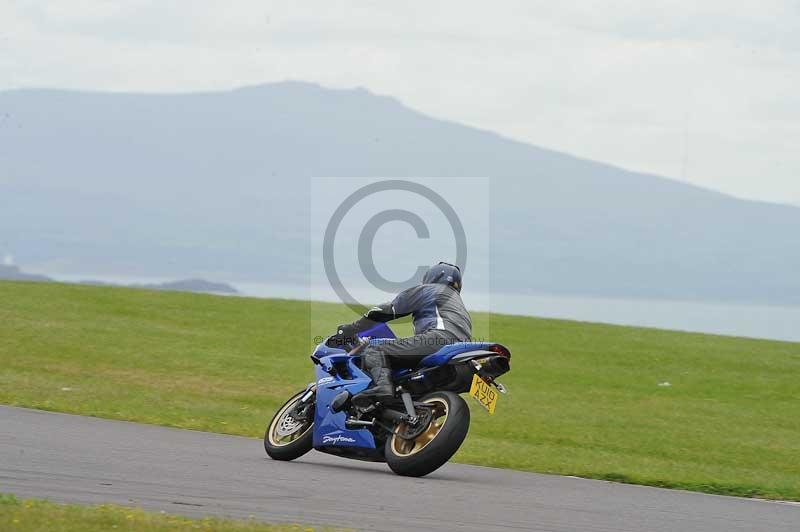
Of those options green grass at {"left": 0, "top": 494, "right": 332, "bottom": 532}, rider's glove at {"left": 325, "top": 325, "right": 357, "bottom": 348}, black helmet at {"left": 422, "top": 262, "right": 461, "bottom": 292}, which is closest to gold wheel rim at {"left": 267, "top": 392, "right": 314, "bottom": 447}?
rider's glove at {"left": 325, "top": 325, "right": 357, "bottom": 348}

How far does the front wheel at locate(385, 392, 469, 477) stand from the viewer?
36.8 feet

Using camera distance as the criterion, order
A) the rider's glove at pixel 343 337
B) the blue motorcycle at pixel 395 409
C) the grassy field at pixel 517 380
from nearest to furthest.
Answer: the blue motorcycle at pixel 395 409
the rider's glove at pixel 343 337
the grassy field at pixel 517 380

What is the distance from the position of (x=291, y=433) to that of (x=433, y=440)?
2.06m

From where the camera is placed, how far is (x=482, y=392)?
11.5 metres

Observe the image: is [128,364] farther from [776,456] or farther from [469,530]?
[469,530]

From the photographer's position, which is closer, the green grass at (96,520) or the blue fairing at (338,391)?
the green grass at (96,520)

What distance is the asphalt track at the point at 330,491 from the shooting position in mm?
8898

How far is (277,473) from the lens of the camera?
1128 centimetres

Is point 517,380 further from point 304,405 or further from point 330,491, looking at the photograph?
point 330,491

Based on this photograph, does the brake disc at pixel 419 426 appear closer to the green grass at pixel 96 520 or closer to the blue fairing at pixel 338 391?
the blue fairing at pixel 338 391

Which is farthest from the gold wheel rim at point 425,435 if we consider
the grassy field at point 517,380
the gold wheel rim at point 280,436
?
the grassy field at point 517,380

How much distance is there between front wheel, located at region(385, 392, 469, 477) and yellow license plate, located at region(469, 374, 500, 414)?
0.15 m

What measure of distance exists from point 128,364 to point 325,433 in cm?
1373

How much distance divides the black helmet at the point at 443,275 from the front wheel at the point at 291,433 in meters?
1.77
